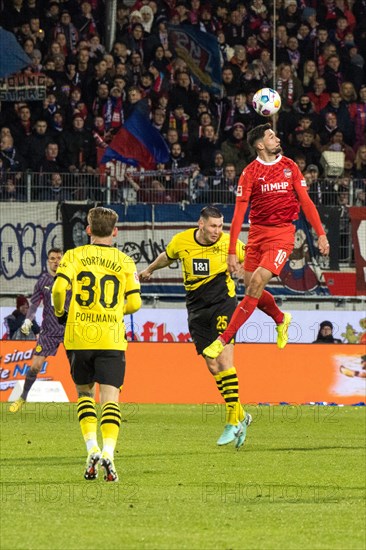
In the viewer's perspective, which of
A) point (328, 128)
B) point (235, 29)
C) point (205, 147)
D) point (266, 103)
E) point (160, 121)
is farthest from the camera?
point (235, 29)

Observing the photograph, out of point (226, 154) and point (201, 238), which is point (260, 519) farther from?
point (226, 154)

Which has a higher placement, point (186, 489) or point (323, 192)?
point (323, 192)

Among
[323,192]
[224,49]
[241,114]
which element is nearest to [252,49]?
[224,49]

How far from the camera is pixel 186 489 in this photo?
8547mm

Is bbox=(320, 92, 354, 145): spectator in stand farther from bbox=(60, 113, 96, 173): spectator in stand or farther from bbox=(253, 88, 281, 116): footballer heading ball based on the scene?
bbox=(253, 88, 281, 116): footballer heading ball

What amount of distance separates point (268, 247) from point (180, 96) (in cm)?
1129

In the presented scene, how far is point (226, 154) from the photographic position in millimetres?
21812

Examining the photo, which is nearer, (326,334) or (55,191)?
(326,334)

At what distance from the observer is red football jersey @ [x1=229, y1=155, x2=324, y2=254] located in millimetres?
11680

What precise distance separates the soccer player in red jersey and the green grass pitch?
135cm

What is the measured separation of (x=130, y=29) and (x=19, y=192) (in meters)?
5.62

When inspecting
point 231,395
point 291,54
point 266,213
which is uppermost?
point 291,54

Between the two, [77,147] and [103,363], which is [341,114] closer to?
[77,147]

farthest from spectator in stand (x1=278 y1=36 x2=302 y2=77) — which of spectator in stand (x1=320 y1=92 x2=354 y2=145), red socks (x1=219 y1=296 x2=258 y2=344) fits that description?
red socks (x1=219 y1=296 x2=258 y2=344)
